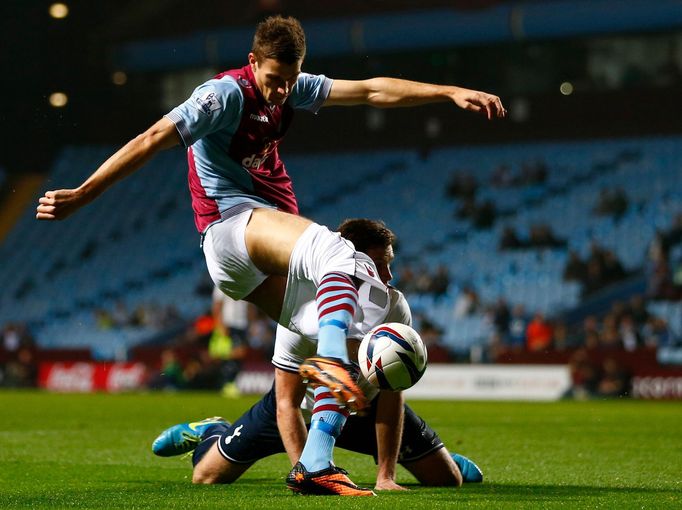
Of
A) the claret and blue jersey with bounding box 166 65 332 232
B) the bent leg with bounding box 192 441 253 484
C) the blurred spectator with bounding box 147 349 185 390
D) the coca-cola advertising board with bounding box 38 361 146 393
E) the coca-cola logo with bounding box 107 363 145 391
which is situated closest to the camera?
the claret and blue jersey with bounding box 166 65 332 232

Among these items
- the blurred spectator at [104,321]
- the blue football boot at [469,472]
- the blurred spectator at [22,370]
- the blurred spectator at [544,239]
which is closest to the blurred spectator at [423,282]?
the blurred spectator at [544,239]

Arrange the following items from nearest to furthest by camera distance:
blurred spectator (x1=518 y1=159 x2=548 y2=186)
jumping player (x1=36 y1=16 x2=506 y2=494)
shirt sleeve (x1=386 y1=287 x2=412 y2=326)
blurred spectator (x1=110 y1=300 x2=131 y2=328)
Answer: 1. jumping player (x1=36 y1=16 x2=506 y2=494)
2. shirt sleeve (x1=386 y1=287 x2=412 y2=326)
3. blurred spectator (x1=518 y1=159 x2=548 y2=186)
4. blurred spectator (x1=110 y1=300 x2=131 y2=328)

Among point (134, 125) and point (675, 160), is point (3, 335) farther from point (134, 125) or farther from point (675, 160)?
point (675, 160)

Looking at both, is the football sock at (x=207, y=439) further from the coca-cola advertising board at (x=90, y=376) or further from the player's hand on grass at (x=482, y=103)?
the coca-cola advertising board at (x=90, y=376)

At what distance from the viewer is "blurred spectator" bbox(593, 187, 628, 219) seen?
80.7 ft

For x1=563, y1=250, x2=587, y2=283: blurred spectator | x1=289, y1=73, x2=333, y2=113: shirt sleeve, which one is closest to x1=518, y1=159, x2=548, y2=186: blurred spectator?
x1=563, y1=250, x2=587, y2=283: blurred spectator

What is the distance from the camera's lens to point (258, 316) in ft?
77.3

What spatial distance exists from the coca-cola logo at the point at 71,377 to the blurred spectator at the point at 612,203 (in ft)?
34.7

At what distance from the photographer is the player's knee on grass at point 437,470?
6.38 m

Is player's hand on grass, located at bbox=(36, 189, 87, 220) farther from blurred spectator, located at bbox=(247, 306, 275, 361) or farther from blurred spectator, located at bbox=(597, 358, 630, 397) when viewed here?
blurred spectator, located at bbox=(247, 306, 275, 361)

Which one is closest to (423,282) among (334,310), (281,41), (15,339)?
(15,339)

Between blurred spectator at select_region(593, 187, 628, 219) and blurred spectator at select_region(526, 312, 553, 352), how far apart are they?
5.00m

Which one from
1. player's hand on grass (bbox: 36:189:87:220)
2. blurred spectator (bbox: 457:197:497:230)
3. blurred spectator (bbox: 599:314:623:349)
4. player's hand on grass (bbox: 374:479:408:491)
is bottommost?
blurred spectator (bbox: 599:314:623:349)

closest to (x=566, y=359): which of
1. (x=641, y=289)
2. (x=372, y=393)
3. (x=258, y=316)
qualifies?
(x=641, y=289)
